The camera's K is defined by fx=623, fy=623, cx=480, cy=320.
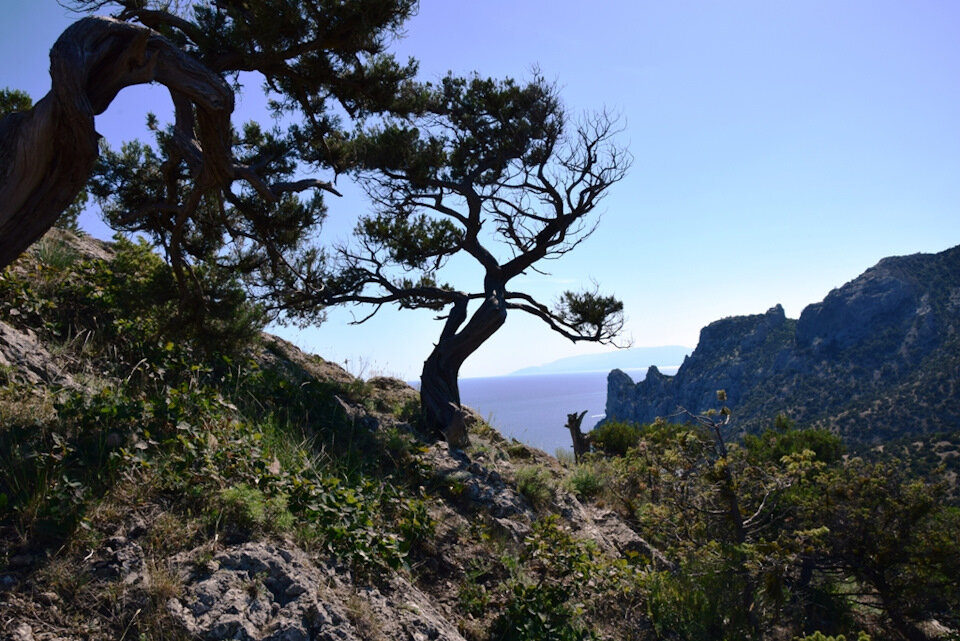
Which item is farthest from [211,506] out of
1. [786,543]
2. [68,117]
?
[786,543]

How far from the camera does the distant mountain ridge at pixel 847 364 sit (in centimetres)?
3391

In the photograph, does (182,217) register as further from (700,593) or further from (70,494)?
(700,593)

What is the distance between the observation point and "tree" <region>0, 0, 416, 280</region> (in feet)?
12.5

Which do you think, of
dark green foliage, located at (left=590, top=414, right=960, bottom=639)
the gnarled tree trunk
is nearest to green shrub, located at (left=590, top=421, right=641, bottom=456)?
dark green foliage, located at (left=590, top=414, right=960, bottom=639)

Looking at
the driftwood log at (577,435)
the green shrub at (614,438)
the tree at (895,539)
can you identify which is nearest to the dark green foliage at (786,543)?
the tree at (895,539)

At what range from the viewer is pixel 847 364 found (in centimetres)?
4662

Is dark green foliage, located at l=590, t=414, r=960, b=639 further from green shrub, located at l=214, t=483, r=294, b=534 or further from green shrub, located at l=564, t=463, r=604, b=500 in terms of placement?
green shrub, located at l=214, t=483, r=294, b=534

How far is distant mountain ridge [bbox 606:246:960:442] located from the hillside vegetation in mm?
22946

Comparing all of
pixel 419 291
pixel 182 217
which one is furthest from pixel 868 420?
pixel 182 217

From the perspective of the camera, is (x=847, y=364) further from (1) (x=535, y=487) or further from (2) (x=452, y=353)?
(1) (x=535, y=487)

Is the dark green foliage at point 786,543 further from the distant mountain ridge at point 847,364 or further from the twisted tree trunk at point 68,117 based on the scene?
the distant mountain ridge at point 847,364

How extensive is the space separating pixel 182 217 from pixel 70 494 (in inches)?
121

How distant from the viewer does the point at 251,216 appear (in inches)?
340

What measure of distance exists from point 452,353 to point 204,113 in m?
6.28
